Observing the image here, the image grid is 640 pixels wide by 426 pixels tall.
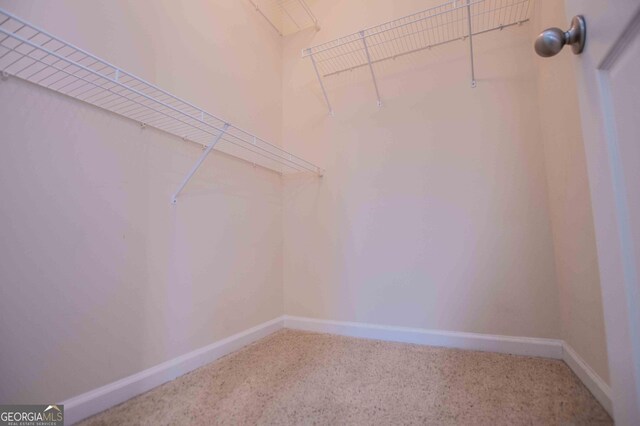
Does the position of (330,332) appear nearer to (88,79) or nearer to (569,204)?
(569,204)

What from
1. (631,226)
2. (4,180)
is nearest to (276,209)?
(4,180)

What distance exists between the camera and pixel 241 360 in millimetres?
1480

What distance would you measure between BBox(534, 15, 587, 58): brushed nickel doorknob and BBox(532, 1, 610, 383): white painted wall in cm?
80

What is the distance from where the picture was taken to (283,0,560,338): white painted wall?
4.99 feet

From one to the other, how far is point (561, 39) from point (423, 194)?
1.26 meters

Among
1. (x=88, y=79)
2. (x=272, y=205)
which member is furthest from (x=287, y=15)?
(x=88, y=79)

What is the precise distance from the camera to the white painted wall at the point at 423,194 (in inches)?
59.9

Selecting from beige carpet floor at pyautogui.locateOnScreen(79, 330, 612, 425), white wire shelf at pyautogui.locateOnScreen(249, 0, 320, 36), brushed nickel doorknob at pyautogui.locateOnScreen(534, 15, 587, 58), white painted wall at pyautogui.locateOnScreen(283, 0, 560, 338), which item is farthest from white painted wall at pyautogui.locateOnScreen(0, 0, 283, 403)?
brushed nickel doorknob at pyautogui.locateOnScreen(534, 15, 587, 58)

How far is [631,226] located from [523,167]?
133 cm

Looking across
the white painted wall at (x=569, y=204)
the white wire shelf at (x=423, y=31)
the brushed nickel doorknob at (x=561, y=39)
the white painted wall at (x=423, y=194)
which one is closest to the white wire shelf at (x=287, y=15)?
the white painted wall at (x=423, y=194)

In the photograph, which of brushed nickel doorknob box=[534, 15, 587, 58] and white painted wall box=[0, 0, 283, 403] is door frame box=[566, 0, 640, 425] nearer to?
brushed nickel doorknob box=[534, 15, 587, 58]

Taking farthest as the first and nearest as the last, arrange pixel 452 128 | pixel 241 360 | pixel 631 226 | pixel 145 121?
pixel 452 128 → pixel 241 360 → pixel 145 121 → pixel 631 226

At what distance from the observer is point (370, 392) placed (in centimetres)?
116

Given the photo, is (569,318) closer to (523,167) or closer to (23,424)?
(523,167)
